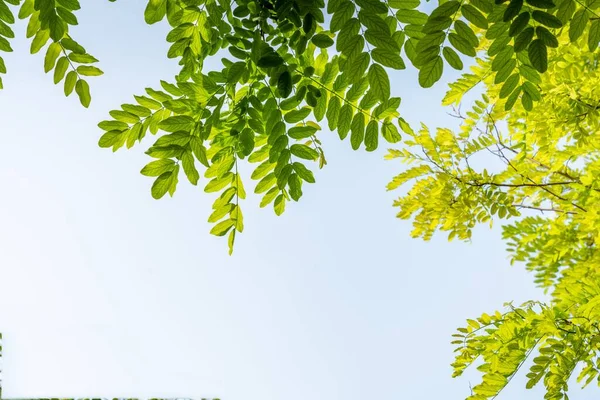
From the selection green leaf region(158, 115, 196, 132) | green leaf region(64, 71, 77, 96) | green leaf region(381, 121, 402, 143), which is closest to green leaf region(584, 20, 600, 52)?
green leaf region(381, 121, 402, 143)

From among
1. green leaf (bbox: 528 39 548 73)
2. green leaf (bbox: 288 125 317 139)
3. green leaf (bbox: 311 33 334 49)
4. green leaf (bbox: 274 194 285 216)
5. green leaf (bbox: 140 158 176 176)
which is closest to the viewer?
green leaf (bbox: 528 39 548 73)

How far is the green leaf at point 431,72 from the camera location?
154 centimetres

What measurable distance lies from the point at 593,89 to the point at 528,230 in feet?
5.86

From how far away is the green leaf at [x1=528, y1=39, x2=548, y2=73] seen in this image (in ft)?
4.74

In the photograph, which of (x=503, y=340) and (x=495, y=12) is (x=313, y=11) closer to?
(x=495, y=12)

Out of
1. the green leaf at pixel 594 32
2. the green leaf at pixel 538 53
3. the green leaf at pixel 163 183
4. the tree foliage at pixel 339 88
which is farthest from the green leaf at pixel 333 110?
the green leaf at pixel 594 32

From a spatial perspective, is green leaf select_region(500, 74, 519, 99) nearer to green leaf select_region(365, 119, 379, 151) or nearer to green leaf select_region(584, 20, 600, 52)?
green leaf select_region(584, 20, 600, 52)

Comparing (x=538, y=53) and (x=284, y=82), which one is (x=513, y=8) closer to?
(x=538, y=53)

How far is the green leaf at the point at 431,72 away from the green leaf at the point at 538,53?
0.82 feet

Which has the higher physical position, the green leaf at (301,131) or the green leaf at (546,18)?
the green leaf at (301,131)

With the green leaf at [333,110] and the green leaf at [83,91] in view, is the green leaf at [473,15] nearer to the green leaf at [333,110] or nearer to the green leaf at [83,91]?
the green leaf at [333,110]

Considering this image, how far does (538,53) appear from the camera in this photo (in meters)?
1.45

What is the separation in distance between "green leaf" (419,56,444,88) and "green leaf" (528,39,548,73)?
0.82 feet

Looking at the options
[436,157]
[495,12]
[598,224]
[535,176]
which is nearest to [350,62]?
[495,12]
